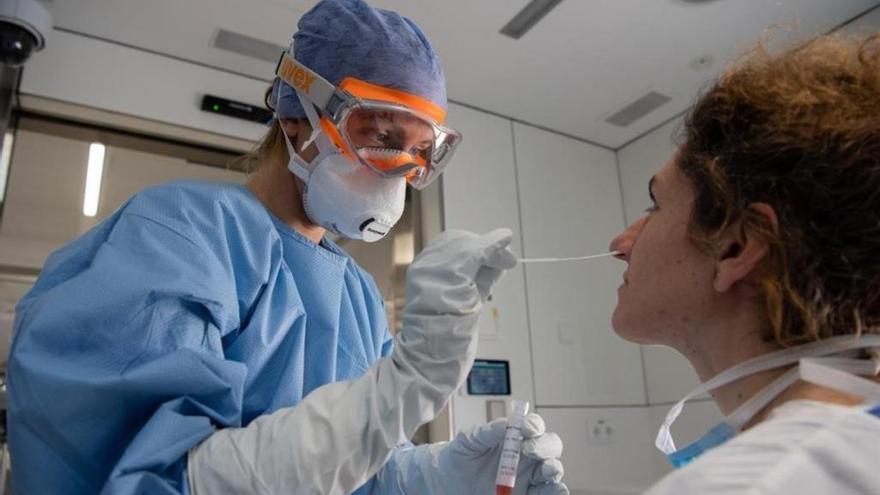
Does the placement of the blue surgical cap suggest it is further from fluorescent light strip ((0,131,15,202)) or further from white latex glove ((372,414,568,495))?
fluorescent light strip ((0,131,15,202))

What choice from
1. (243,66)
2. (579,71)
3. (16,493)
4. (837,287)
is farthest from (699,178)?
(243,66)

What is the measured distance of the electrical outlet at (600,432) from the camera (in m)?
2.78

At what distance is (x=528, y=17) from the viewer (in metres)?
2.29

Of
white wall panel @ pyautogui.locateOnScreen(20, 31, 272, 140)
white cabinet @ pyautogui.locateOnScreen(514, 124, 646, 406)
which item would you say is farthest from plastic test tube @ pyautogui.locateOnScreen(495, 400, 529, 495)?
white wall panel @ pyautogui.locateOnScreen(20, 31, 272, 140)

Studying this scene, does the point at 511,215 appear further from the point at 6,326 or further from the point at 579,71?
the point at 6,326

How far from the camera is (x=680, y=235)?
88cm

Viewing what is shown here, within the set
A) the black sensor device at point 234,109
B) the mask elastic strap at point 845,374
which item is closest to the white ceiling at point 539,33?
the black sensor device at point 234,109

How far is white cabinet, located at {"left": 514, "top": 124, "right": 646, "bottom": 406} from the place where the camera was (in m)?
2.82

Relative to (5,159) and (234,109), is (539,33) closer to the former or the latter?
(234,109)

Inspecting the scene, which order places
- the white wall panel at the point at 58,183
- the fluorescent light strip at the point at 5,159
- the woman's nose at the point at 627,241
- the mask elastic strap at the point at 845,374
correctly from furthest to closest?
1. the white wall panel at the point at 58,183
2. the fluorescent light strip at the point at 5,159
3. the woman's nose at the point at 627,241
4. the mask elastic strap at the point at 845,374

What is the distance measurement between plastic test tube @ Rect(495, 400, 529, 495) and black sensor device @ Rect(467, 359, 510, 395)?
1.47m

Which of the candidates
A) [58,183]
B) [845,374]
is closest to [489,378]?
[845,374]

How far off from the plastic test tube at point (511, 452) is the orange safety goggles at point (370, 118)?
0.48 metres

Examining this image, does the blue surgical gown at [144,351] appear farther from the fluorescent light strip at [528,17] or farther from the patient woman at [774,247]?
the fluorescent light strip at [528,17]
